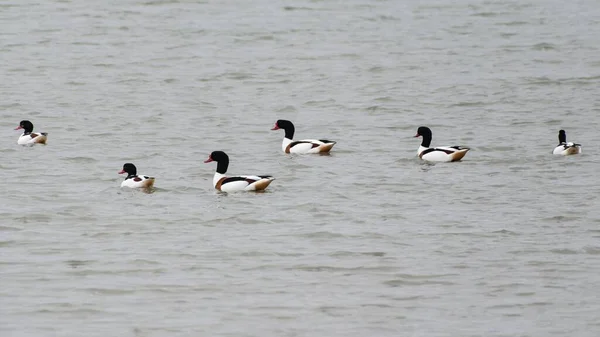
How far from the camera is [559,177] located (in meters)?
19.5

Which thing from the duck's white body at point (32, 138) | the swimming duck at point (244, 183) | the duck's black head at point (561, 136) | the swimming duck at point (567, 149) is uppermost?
the duck's white body at point (32, 138)

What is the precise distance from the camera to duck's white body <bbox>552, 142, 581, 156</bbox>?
69.0ft

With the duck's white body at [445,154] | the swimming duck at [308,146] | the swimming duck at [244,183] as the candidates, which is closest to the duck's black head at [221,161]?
the swimming duck at [244,183]

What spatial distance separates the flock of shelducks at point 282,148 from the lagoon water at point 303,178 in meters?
0.25

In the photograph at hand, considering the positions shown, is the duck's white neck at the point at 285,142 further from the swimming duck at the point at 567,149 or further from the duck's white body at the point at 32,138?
the swimming duck at the point at 567,149

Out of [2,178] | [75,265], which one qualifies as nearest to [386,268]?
[75,265]

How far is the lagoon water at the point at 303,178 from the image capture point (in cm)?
1220

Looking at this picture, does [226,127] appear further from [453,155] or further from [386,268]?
[386,268]

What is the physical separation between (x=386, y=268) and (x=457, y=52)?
21.9 m

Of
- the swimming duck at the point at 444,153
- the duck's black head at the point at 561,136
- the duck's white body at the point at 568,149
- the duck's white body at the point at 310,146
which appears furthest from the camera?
the duck's white body at the point at 310,146

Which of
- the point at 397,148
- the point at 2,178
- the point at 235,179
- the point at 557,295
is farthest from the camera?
the point at 397,148

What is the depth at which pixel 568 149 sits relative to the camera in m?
21.1

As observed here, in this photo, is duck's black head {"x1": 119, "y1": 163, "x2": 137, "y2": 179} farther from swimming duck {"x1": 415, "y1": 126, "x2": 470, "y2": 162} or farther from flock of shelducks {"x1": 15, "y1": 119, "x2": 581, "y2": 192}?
swimming duck {"x1": 415, "y1": 126, "x2": 470, "y2": 162}

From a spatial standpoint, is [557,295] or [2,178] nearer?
[557,295]
